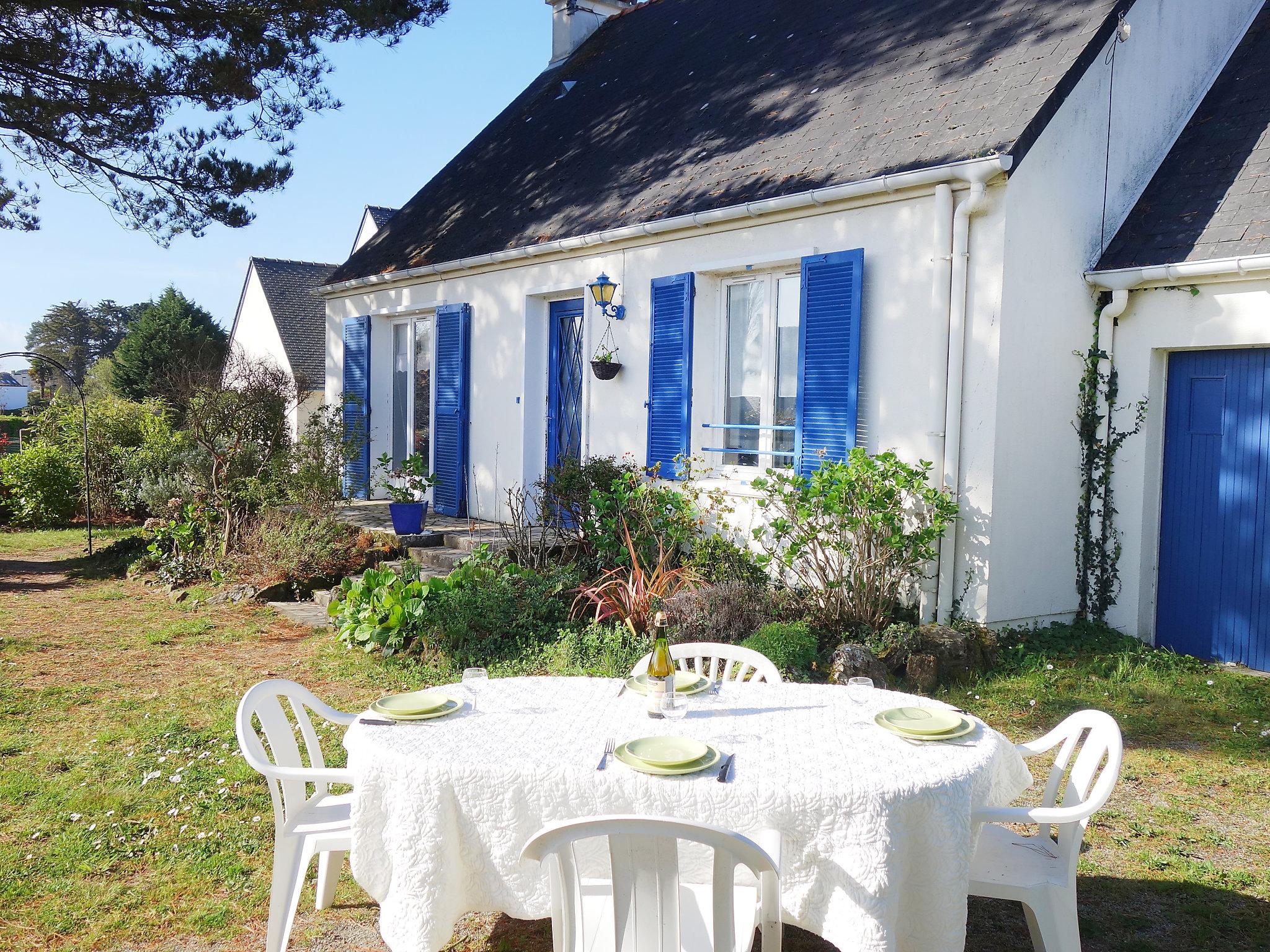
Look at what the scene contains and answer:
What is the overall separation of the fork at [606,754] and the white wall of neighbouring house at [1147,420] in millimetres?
5651

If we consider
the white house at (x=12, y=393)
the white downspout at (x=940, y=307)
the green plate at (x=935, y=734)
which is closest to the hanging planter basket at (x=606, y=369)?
the white downspout at (x=940, y=307)

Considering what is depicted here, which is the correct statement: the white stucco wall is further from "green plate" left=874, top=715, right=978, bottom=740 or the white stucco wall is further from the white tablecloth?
"green plate" left=874, top=715, right=978, bottom=740

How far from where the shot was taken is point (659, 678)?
3.20m

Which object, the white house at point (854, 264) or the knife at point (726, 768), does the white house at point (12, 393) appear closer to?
the white house at point (854, 264)

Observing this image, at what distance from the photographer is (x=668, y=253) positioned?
8.45 metres

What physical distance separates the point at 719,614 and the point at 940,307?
2571 mm

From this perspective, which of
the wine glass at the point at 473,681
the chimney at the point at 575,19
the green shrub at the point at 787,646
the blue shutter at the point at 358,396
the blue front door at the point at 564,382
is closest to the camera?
the wine glass at the point at 473,681

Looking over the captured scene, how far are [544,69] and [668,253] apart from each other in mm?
6914

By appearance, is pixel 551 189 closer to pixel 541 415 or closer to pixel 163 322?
pixel 541 415

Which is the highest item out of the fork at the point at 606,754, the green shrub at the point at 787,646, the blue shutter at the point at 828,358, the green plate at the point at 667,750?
the blue shutter at the point at 828,358

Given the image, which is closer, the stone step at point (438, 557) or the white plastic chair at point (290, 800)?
the white plastic chair at point (290, 800)

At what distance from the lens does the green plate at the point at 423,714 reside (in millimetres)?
3047

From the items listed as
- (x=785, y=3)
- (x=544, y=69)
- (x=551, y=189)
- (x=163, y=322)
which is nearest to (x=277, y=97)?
(x=551, y=189)

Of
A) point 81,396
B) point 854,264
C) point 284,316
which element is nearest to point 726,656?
point 854,264
